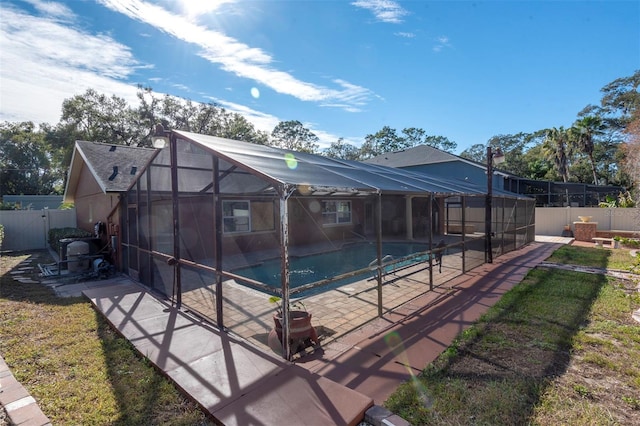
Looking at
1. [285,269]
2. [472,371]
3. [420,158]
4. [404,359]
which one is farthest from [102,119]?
[472,371]

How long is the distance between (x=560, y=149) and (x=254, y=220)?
2729 centimetres

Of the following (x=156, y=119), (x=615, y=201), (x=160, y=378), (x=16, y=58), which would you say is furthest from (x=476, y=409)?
(x=156, y=119)

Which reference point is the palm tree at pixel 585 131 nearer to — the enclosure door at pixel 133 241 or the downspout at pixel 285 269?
the downspout at pixel 285 269

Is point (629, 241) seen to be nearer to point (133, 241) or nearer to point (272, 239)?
point (272, 239)

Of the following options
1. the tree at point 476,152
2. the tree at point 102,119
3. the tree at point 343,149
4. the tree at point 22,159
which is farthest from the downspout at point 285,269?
the tree at point 476,152

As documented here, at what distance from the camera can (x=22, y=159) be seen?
2809cm

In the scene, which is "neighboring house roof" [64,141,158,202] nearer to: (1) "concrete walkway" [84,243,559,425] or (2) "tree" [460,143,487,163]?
(1) "concrete walkway" [84,243,559,425]

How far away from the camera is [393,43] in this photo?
9.28m

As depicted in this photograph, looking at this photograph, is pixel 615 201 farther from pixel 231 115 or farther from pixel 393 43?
pixel 231 115

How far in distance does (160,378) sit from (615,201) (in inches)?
867

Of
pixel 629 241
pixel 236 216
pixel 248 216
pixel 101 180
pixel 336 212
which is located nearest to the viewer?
pixel 629 241

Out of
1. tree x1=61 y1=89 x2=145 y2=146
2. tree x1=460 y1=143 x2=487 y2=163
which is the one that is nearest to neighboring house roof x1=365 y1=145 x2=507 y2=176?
tree x1=61 y1=89 x2=145 y2=146

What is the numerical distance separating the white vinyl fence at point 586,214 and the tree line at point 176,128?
5.65 meters

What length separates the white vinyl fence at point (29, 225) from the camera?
1295 centimetres
